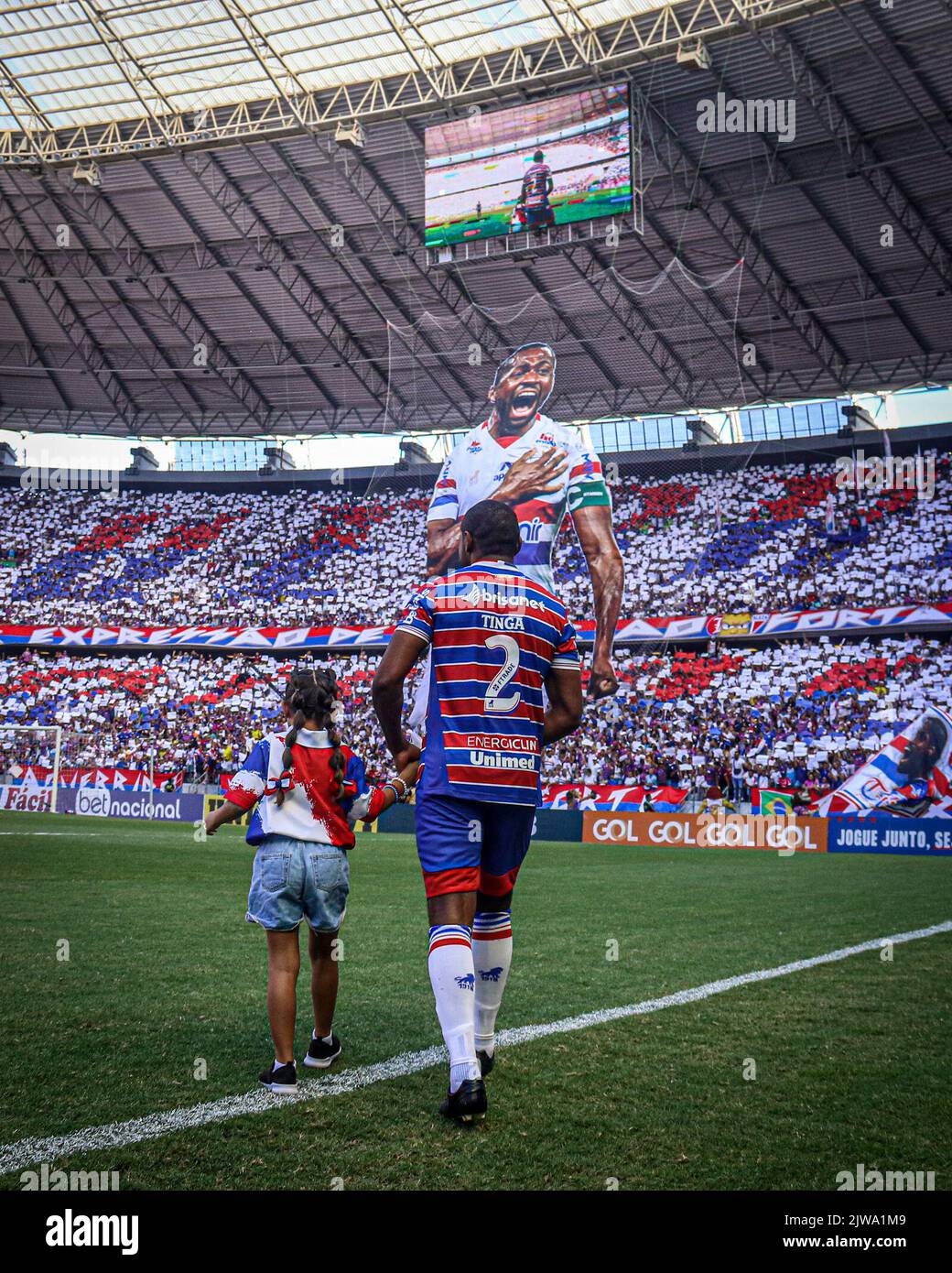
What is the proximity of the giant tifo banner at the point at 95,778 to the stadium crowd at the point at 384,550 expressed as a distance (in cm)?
1067

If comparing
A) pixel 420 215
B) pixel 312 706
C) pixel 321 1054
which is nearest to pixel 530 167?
pixel 420 215

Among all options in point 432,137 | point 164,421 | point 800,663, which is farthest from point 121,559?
point 800,663

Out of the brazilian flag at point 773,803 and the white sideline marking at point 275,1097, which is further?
the brazilian flag at point 773,803

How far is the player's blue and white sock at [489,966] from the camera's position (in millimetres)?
5062

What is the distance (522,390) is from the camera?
9961 mm

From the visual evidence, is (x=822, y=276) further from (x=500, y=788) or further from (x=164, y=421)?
(x=500, y=788)

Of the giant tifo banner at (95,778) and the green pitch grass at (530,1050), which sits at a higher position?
the giant tifo banner at (95,778)

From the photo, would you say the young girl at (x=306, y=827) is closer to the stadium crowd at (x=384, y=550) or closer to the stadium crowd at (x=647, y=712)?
the stadium crowd at (x=647, y=712)

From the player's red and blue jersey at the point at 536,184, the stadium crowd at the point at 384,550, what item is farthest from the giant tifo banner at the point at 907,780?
Result: the player's red and blue jersey at the point at 536,184

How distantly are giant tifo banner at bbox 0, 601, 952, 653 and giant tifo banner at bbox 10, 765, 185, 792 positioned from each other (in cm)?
803

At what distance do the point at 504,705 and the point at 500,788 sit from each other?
0.37 metres

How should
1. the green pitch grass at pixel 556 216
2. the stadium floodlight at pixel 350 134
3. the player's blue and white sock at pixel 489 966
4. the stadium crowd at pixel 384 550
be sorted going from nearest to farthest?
the player's blue and white sock at pixel 489 966 → the green pitch grass at pixel 556 216 → the stadium floodlight at pixel 350 134 → the stadium crowd at pixel 384 550

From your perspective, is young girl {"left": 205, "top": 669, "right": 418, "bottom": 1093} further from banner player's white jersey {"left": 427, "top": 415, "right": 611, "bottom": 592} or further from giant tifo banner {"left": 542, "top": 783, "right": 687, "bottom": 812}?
giant tifo banner {"left": 542, "top": 783, "right": 687, "bottom": 812}

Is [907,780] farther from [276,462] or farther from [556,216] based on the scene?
[276,462]
